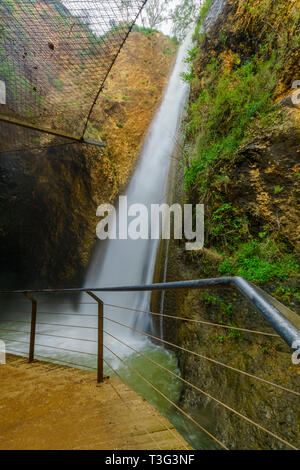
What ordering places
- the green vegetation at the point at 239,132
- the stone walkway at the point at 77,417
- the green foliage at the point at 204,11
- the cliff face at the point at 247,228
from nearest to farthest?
the stone walkway at the point at 77,417
the cliff face at the point at 247,228
the green vegetation at the point at 239,132
the green foliage at the point at 204,11

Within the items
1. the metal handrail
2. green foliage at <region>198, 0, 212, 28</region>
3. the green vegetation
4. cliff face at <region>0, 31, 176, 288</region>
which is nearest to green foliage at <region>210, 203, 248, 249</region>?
the green vegetation

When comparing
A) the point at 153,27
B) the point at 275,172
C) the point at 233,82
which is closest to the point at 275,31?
the point at 233,82

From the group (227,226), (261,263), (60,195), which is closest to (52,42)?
(227,226)

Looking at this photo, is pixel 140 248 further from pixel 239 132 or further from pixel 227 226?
pixel 239 132

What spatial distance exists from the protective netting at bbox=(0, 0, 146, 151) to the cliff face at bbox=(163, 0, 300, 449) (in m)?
2.45

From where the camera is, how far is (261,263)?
3350 millimetres

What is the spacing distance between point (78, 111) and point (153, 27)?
1600 cm

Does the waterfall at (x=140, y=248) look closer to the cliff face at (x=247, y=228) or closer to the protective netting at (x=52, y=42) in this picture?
the cliff face at (x=247, y=228)

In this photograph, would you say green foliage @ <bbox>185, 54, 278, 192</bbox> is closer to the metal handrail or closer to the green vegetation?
the green vegetation

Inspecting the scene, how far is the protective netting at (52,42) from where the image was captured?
11.6 feet

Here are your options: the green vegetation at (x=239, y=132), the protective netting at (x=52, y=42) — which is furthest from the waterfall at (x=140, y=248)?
the protective netting at (x=52, y=42)

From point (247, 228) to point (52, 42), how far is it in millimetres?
4414

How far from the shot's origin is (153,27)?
16.3 metres

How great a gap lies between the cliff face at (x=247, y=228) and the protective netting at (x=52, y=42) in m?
2.45
